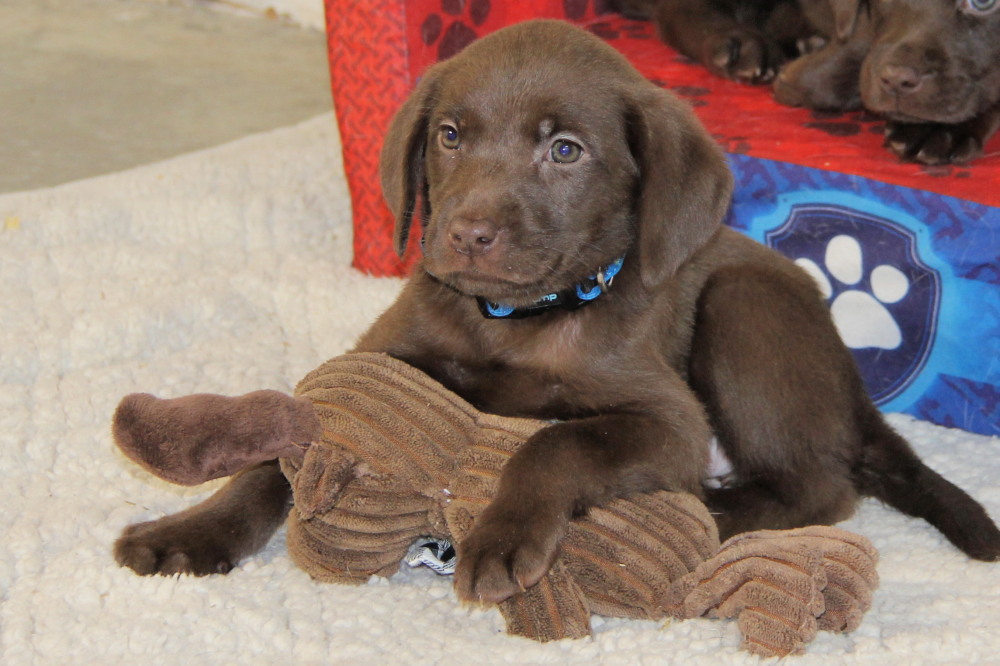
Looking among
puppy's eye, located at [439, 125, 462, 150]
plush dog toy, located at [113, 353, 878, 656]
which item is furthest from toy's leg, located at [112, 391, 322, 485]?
A: puppy's eye, located at [439, 125, 462, 150]

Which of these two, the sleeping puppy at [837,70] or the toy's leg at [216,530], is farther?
the sleeping puppy at [837,70]

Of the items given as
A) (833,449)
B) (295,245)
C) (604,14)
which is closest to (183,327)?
(295,245)

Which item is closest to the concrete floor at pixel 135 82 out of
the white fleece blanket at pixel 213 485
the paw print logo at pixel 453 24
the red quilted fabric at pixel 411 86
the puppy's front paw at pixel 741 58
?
the white fleece blanket at pixel 213 485

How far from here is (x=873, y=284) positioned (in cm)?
315

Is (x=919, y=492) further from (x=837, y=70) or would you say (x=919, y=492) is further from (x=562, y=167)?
(x=837, y=70)

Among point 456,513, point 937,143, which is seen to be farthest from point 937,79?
point 456,513

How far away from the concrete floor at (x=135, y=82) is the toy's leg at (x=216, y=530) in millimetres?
3270

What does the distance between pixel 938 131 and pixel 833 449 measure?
3.79 feet

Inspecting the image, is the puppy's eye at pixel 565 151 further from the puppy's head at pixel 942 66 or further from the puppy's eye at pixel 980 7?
the puppy's eye at pixel 980 7

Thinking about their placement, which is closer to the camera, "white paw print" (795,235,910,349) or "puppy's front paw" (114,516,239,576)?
"puppy's front paw" (114,516,239,576)

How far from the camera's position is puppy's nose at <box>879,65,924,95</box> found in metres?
3.19

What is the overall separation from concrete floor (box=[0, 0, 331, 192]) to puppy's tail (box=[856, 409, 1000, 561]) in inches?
155

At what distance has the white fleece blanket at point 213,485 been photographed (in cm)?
215

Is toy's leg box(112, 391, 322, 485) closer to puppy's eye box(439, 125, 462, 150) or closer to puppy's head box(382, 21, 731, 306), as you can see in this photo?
puppy's head box(382, 21, 731, 306)
